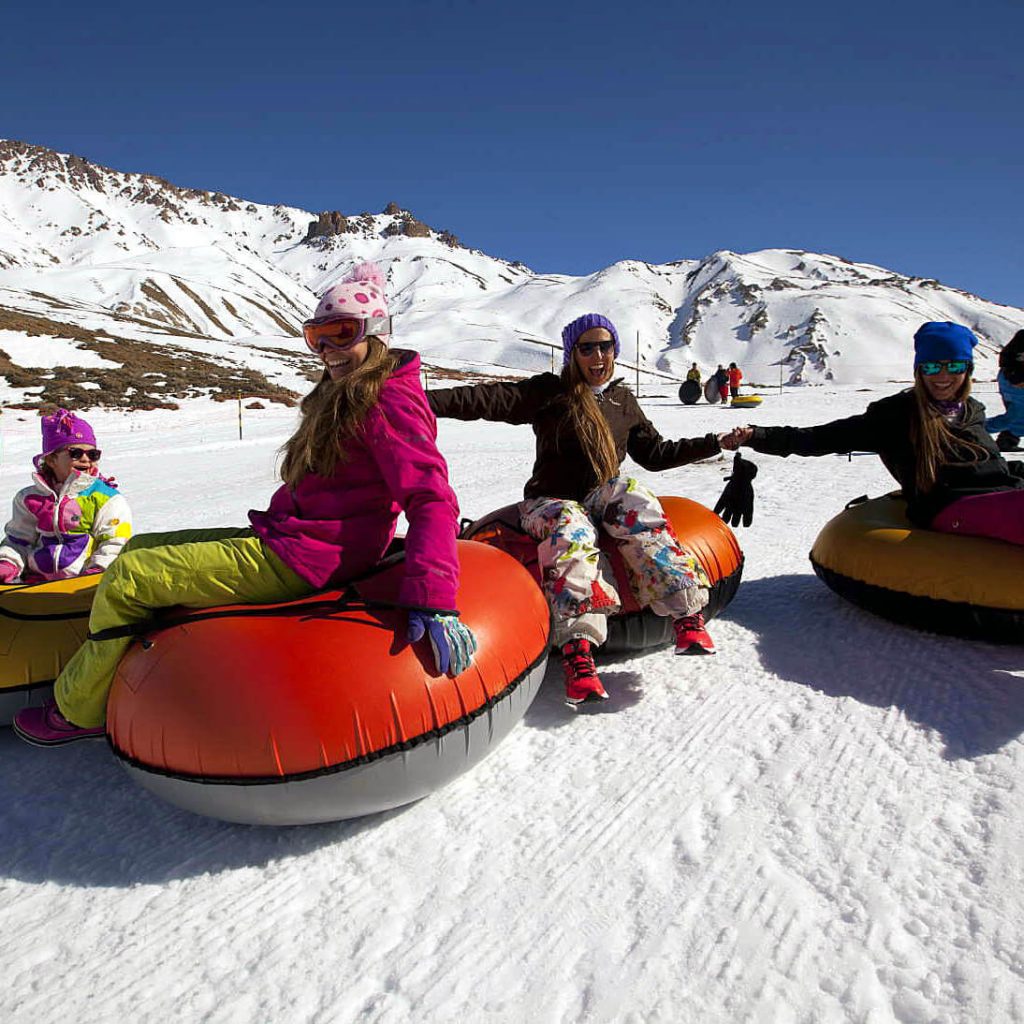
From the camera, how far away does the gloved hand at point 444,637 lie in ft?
7.38

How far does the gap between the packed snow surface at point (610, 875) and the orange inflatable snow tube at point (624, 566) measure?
22cm

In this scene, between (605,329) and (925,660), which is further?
(605,329)

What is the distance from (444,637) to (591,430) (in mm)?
1643

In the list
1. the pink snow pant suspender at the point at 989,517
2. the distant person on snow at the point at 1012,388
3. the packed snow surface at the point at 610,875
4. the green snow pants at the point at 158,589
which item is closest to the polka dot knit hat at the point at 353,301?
the green snow pants at the point at 158,589

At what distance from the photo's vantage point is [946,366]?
11.8 feet

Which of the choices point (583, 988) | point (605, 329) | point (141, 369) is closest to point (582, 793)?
point (583, 988)

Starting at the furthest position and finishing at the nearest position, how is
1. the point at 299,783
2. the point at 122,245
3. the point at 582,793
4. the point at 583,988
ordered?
1. the point at 122,245
2. the point at 582,793
3. the point at 299,783
4. the point at 583,988

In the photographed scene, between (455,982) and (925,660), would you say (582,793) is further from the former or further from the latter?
(925,660)

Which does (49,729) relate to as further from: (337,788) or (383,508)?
(383,508)

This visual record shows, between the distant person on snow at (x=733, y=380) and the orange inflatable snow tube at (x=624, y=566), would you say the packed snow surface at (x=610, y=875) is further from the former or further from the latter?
the distant person on snow at (x=733, y=380)

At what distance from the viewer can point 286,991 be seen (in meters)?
1.75

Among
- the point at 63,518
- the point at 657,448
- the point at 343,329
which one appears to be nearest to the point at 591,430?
the point at 657,448

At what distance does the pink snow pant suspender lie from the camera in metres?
3.27

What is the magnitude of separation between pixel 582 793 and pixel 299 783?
977 mm
